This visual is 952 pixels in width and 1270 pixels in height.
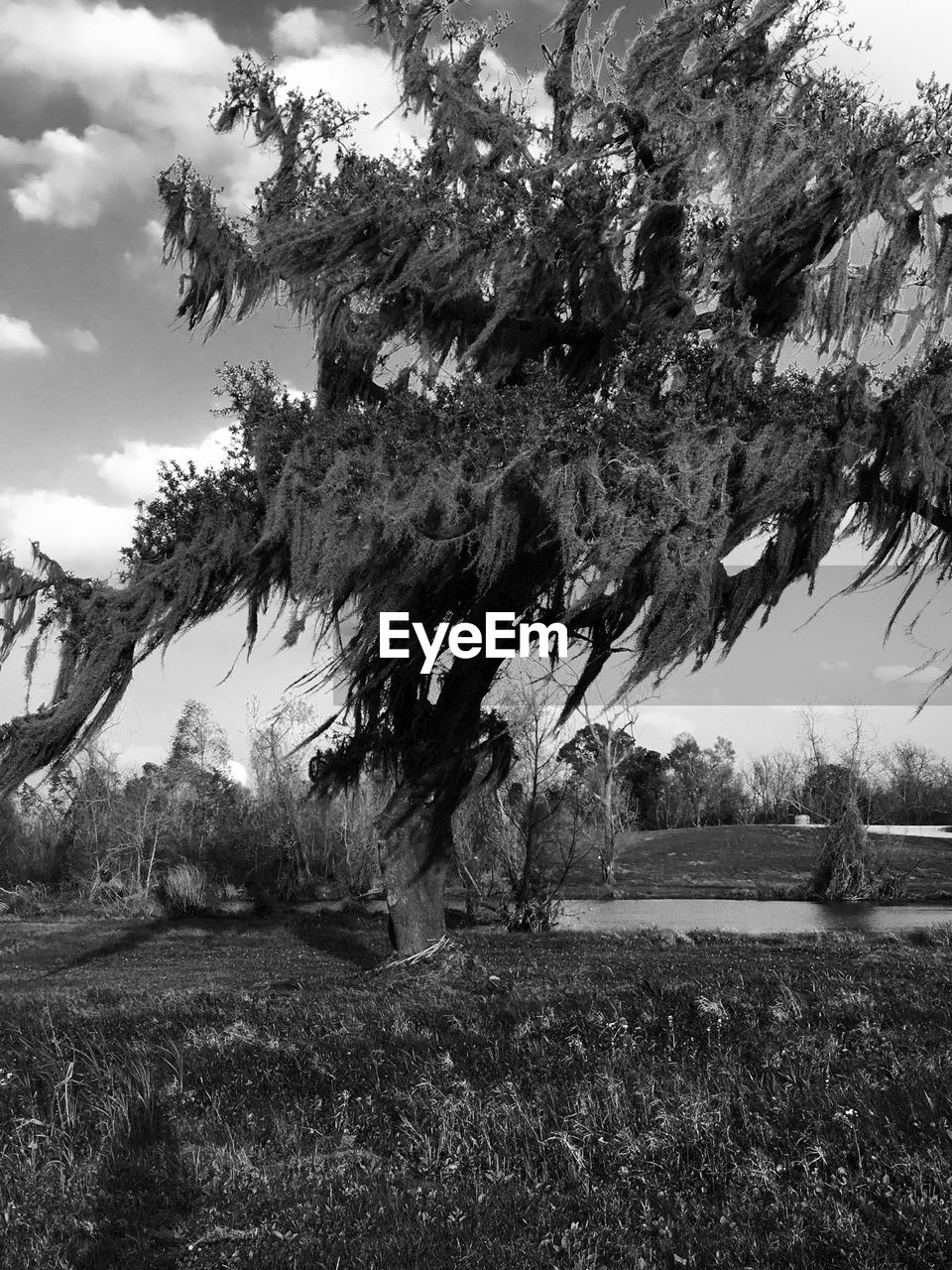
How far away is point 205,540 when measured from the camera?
10.7m

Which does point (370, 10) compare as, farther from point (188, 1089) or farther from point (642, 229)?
point (188, 1089)

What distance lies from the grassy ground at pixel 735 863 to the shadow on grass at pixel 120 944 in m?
15.8

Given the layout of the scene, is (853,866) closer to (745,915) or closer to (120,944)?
(745,915)

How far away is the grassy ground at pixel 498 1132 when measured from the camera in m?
3.91

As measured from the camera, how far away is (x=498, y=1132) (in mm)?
4895

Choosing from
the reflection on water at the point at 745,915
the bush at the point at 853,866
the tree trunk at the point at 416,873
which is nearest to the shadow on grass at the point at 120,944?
the tree trunk at the point at 416,873

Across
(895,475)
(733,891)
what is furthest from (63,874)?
(895,475)

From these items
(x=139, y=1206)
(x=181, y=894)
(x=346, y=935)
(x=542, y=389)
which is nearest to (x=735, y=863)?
(x=181, y=894)

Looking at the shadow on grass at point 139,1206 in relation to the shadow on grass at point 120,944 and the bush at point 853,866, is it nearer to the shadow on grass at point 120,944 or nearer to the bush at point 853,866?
the shadow on grass at point 120,944

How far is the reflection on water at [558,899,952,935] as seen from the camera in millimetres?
26031

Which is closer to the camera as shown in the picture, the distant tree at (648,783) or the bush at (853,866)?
the bush at (853,866)

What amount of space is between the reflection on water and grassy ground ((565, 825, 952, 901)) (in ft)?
7.24

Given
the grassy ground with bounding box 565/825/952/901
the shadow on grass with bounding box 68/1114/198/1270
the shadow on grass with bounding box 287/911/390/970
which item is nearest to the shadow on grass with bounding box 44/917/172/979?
the shadow on grass with bounding box 287/911/390/970

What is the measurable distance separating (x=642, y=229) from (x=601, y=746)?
31.5 metres
